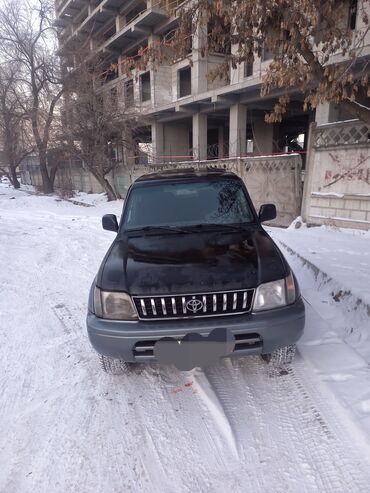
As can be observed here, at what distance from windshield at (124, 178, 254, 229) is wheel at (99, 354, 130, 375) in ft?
4.56

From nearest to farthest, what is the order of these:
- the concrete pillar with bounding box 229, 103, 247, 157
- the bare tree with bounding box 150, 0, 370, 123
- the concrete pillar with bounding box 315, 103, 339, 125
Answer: the bare tree with bounding box 150, 0, 370, 123, the concrete pillar with bounding box 315, 103, 339, 125, the concrete pillar with bounding box 229, 103, 247, 157

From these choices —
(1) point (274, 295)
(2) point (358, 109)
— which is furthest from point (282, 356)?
(2) point (358, 109)

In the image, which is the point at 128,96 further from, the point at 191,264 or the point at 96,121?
the point at 191,264

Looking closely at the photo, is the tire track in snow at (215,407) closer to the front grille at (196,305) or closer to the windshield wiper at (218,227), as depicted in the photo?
the front grille at (196,305)

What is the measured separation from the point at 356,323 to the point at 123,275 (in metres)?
2.61

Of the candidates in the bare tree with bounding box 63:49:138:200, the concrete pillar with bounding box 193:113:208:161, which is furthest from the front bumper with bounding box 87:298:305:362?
the concrete pillar with bounding box 193:113:208:161

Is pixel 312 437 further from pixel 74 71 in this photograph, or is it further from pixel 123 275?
pixel 74 71

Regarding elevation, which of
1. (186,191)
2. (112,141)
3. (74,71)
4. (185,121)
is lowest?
(186,191)

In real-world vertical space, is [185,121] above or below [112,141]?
above

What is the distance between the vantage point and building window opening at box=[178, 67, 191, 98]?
22269 millimetres

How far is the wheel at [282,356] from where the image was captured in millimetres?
2715

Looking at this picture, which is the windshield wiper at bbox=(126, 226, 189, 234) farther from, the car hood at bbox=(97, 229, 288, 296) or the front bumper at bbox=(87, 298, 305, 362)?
the front bumper at bbox=(87, 298, 305, 362)

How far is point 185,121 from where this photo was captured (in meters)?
24.8

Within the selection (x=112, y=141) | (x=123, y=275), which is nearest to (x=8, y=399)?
(x=123, y=275)
